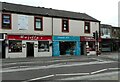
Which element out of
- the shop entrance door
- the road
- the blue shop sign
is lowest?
the road

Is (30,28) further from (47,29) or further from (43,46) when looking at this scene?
(43,46)

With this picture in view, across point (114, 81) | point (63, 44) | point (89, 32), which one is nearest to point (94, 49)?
point (89, 32)

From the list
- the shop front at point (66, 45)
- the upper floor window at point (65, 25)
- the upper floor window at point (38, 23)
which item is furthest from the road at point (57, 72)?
the upper floor window at point (65, 25)

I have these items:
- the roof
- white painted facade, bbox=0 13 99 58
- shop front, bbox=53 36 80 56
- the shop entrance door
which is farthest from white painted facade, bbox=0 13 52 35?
shop front, bbox=53 36 80 56

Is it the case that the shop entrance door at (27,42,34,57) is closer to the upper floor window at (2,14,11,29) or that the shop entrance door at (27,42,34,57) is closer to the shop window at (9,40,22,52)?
the shop window at (9,40,22,52)

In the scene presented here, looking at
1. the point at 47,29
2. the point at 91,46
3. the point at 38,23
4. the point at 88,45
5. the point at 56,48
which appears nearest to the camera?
the point at 38,23

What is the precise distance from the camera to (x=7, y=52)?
34688 mm

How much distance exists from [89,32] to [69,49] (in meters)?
5.16

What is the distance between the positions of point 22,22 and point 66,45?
30.5 feet

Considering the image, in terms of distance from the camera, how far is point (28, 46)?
37406 millimetres

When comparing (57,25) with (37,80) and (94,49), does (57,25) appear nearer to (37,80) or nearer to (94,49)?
(94,49)

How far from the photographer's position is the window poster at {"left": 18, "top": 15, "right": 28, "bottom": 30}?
36.2m

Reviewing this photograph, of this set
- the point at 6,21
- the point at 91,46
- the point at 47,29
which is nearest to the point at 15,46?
the point at 6,21

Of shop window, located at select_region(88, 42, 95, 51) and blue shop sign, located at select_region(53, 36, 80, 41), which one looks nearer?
blue shop sign, located at select_region(53, 36, 80, 41)
